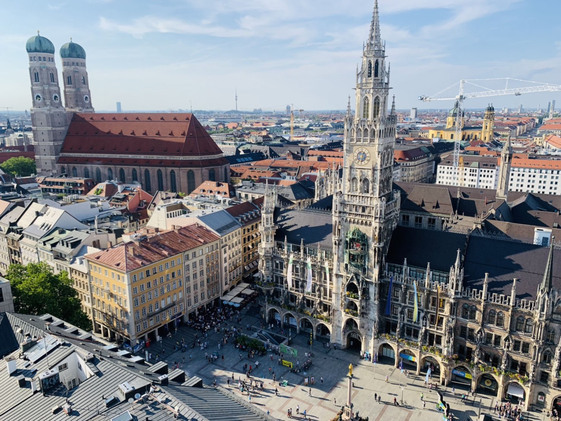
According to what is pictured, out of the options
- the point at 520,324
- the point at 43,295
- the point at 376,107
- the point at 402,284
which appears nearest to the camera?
the point at 520,324

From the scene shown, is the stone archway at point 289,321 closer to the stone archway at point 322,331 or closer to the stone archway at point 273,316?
the stone archway at point 273,316

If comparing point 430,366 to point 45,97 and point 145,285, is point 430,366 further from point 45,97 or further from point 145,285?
point 45,97

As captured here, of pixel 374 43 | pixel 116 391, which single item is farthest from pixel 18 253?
pixel 374 43

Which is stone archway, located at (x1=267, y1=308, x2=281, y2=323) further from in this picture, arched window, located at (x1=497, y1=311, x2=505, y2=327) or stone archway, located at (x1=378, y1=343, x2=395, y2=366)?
arched window, located at (x1=497, y1=311, x2=505, y2=327)

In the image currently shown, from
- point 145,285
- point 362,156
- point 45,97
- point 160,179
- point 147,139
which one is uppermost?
point 45,97

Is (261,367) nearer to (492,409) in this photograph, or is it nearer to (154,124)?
(492,409)

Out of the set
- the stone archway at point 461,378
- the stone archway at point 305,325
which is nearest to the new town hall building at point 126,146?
the stone archway at point 305,325

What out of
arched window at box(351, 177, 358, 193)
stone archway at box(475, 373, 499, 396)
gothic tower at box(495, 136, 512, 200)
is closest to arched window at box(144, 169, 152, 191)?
arched window at box(351, 177, 358, 193)

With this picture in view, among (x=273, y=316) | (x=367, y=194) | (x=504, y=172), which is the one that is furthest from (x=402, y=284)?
(x=504, y=172)

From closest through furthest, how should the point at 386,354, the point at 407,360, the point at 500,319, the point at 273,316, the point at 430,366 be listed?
the point at 500,319 < the point at 430,366 < the point at 407,360 < the point at 386,354 < the point at 273,316
